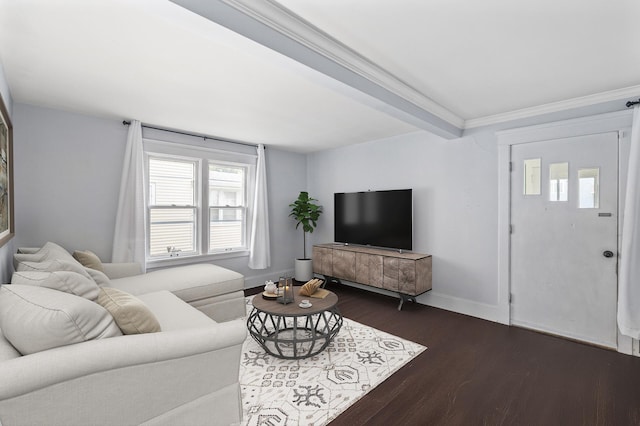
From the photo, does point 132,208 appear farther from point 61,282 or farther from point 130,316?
point 130,316

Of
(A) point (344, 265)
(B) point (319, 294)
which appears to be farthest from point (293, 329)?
(A) point (344, 265)

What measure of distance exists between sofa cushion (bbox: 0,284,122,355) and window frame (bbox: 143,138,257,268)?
2787mm

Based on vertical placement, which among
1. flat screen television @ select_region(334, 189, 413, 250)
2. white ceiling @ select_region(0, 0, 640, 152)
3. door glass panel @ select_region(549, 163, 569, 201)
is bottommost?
flat screen television @ select_region(334, 189, 413, 250)

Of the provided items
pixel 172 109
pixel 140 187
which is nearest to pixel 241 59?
pixel 172 109

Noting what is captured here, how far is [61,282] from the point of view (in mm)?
1597

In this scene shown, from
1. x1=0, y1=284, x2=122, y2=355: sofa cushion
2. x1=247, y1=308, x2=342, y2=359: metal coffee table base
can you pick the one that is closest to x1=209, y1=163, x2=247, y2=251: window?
x1=247, y1=308, x2=342, y2=359: metal coffee table base

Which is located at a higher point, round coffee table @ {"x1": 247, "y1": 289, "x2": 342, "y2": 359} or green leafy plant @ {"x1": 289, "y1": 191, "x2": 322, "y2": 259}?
green leafy plant @ {"x1": 289, "y1": 191, "x2": 322, "y2": 259}

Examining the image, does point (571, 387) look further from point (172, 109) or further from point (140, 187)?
point (140, 187)

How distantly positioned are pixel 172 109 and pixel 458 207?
3664mm

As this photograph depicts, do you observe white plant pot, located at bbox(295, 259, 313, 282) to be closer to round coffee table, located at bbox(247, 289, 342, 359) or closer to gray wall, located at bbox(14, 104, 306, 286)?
round coffee table, located at bbox(247, 289, 342, 359)

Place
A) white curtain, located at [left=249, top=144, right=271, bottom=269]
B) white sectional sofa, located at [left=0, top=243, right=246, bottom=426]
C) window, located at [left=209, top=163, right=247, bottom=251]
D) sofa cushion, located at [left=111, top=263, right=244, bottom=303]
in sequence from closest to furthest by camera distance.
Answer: white sectional sofa, located at [left=0, top=243, right=246, bottom=426] < sofa cushion, located at [left=111, top=263, right=244, bottom=303] < window, located at [left=209, top=163, right=247, bottom=251] < white curtain, located at [left=249, top=144, right=271, bottom=269]

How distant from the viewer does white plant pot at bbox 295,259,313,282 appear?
5.26m

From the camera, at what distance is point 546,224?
324cm

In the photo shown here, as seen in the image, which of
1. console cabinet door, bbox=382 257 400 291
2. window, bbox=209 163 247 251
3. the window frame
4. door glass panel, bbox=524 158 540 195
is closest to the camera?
door glass panel, bbox=524 158 540 195
